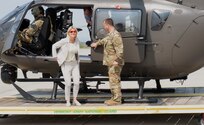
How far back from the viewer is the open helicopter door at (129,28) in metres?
8.25

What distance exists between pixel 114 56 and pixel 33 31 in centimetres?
196

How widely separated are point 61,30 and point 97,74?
4.23 ft

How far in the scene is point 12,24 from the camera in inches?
343

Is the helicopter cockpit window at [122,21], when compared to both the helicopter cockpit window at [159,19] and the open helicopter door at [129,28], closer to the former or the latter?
the open helicopter door at [129,28]

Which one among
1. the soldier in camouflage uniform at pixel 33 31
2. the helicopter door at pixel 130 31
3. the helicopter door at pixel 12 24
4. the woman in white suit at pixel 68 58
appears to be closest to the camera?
the woman in white suit at pixel 68 58

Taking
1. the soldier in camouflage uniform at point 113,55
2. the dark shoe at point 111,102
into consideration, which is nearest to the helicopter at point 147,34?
the soldier in camouflage uniform at point 113,55

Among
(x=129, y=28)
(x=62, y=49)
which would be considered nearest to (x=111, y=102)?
(x=62, y=49)

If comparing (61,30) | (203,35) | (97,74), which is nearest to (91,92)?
(97,74)

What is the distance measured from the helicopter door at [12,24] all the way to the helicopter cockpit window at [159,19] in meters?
2.57

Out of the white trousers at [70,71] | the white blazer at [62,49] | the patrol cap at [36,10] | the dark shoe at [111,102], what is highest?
the patrol cap at [36,10]

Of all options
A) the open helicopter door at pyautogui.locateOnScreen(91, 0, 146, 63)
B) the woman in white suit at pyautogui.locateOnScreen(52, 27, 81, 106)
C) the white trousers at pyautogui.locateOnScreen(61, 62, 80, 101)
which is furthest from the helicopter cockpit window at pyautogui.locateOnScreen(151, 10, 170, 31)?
the white trousers at pyautogui.locateOnScreen(61, 62, 80, 101)

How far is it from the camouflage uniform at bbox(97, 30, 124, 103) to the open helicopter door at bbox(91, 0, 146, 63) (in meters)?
0.33

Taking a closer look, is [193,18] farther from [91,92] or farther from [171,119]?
[91,92]

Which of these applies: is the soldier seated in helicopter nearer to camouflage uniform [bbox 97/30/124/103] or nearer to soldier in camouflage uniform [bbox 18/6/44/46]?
soldier in camouflage uniform [bbox 18/6/44/46]
